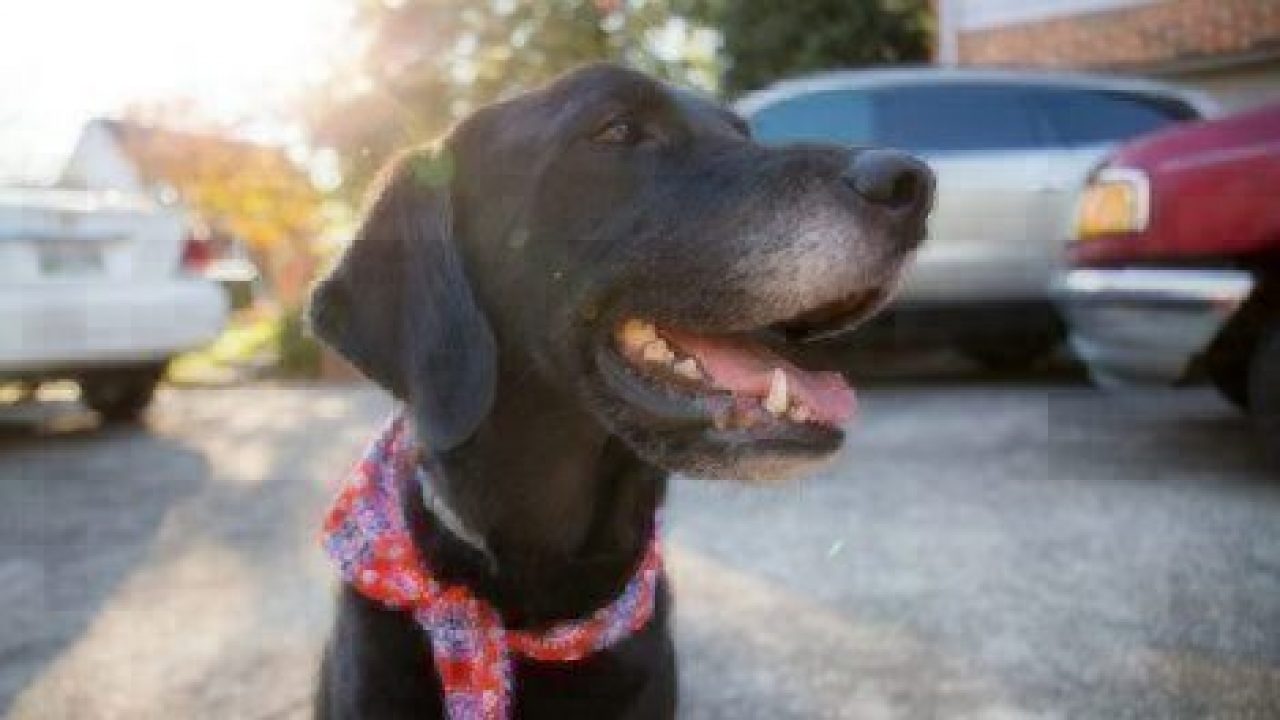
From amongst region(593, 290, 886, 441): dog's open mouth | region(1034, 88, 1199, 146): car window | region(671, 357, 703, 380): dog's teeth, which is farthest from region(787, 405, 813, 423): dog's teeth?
region(1034, 88, 1199, 146): car window

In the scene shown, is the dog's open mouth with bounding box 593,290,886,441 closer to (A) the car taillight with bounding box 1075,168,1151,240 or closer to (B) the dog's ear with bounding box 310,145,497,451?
(B) the dog's ear with bounding box 310,145,497,451

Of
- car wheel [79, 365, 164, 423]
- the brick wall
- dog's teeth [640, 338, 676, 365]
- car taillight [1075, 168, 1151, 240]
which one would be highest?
dog's teeth [640, 338, 676, 365]

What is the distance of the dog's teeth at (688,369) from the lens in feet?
7.41

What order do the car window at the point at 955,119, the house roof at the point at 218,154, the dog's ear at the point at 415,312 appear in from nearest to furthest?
the dog's ear at the point at 415,312 < the car window at the point at 955,119 < the house roof at the point at 218,154

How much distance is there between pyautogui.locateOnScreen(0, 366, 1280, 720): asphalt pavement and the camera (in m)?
3.21

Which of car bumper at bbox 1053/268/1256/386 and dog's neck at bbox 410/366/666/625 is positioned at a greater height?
dog's neck at bbox 410/366/666/625

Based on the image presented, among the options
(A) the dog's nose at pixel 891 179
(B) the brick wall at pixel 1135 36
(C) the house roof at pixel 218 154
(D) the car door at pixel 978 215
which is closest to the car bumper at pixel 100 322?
(D) the car door at pixel 978 215

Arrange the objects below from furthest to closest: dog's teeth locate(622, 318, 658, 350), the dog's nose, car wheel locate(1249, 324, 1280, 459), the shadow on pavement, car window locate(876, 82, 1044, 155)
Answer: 1. car window locate(876, 82, 1044, 155)
2. car wheel locate(1249, 324, 1280, 459)
3. the shadow on pavement
4. dog's teeth locate(622, 318, 658, 350)
5. the dog's nose

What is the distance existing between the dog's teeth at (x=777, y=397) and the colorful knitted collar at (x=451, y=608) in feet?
1.32

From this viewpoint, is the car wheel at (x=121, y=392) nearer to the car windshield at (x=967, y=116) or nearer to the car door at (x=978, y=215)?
the car windshield at (x=967, y=116)

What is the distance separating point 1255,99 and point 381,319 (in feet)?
40.9

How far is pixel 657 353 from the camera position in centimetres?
229

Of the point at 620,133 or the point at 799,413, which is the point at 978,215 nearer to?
the point at 620,133

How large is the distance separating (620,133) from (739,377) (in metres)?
0.51
